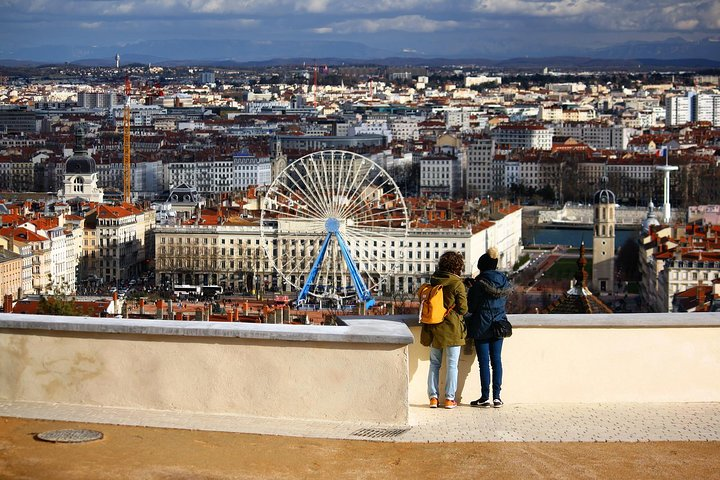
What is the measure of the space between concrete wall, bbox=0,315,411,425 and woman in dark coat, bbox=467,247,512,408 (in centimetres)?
27

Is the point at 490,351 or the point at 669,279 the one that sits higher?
the point at 490,351

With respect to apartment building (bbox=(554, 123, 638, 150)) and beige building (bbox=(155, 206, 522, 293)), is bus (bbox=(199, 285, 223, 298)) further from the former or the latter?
apartment building (bbox=(554, 123, 638, 150))

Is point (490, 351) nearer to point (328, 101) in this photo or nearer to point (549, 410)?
point (549, 410)

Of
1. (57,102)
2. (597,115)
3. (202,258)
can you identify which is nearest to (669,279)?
(202,258)

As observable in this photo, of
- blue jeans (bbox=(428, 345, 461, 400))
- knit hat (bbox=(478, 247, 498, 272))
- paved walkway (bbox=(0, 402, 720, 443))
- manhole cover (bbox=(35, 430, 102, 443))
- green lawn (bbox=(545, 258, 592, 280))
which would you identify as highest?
knit hat (bbox=(478, 247, 498, 272))

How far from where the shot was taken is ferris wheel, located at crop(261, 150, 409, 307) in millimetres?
25344

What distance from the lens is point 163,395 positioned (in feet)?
15.6

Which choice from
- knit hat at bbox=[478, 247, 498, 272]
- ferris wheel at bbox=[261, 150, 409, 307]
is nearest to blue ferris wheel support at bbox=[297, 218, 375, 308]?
ferris wheel at bbox=[261, 150, 409, 307]

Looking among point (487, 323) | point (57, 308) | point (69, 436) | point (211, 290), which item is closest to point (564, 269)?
point (211, 290)

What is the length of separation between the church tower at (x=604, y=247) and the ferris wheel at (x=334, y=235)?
11.1 ft

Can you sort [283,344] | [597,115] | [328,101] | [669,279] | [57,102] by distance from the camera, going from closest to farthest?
[283,344], [669,279], [597,115], [57,102], [328,101]

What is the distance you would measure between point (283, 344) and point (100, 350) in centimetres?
51

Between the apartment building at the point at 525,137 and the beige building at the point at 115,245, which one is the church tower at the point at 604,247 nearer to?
the beige building at the point at 115,245

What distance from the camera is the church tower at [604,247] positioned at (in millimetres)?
30234
